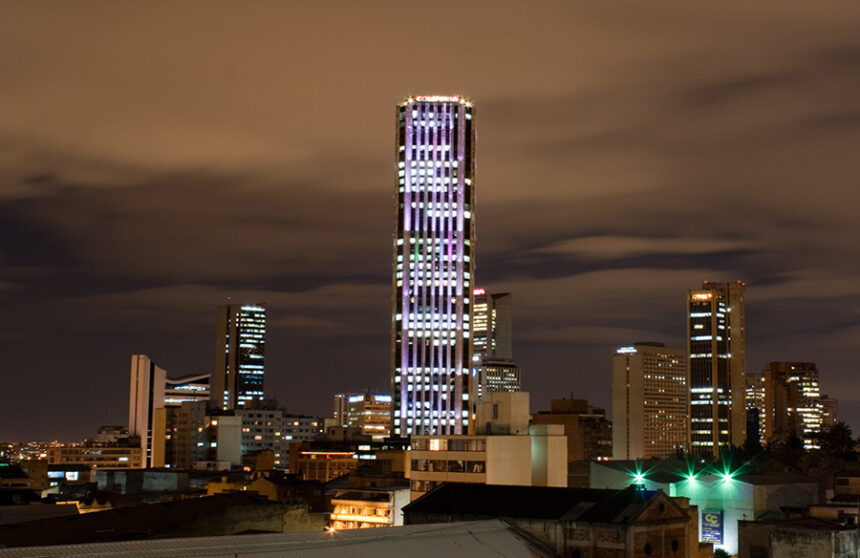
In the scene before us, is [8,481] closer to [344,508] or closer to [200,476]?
[200,476]

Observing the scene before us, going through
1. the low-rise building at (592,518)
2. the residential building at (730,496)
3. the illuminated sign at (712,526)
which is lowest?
the illuminated sign at (712,526)

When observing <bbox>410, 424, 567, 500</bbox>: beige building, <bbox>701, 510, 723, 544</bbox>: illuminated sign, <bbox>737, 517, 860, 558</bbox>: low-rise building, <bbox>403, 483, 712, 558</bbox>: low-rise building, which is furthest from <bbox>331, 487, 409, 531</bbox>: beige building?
<bbox>737, 517, 860, 558</bbox>: low-rise building

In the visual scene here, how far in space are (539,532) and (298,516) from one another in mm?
30776

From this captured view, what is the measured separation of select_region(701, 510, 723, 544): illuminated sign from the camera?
118m

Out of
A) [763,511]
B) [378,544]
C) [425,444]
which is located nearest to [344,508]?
[425,444]

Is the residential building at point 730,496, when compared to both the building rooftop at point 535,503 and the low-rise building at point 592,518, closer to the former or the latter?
the building rooftop at point 535,503

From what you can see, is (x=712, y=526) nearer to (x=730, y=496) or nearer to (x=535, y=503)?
(x=730, y=496)

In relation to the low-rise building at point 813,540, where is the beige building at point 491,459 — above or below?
above

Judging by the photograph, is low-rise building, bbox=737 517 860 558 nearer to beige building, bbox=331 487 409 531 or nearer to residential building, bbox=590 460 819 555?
residential building, bbox=590 460 819 555

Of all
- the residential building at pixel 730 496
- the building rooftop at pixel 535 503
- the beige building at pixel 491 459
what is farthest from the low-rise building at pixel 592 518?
the beige building at pixel 491 459

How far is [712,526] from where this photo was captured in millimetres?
118812

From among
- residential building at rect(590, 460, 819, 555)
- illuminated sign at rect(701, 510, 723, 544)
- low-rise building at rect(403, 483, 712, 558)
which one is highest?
low-rise building at rect(403, 483, 712, 558)

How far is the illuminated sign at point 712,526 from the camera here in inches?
4633


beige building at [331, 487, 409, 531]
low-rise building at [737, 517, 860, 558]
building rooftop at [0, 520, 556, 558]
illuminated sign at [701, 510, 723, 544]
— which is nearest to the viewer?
building rooftop at [0, 520, 556, 558]
